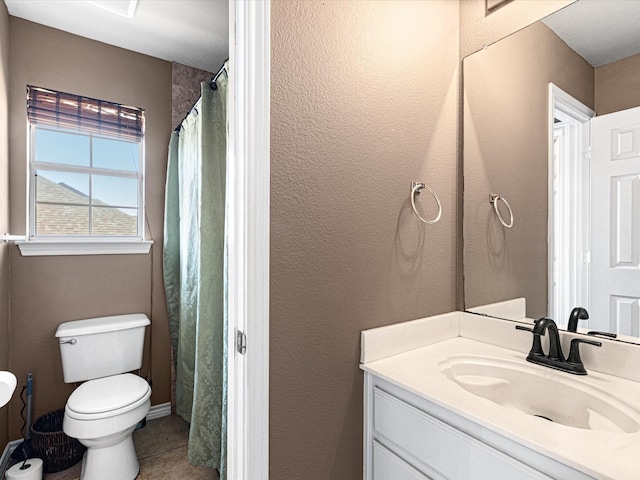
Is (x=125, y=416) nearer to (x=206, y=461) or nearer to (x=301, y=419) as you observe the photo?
(x=206, y=461)

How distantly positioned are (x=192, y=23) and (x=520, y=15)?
67.0 inches

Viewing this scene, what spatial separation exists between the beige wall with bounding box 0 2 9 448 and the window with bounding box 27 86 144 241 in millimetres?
176

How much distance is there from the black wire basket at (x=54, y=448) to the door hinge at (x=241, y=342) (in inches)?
65.9

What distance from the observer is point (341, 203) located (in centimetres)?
103

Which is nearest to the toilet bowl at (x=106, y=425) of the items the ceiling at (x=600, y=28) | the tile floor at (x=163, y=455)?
the tile floor at (x=163, y=455)

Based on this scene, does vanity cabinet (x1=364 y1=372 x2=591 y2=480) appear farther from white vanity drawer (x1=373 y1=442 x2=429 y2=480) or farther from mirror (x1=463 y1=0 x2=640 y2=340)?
mirror (x1=463 y1=0 x2=640 y2=340)

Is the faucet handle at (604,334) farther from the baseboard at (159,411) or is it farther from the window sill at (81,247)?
the baseboard at (159,411)

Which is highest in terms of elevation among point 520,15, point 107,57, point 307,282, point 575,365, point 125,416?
point 107,57

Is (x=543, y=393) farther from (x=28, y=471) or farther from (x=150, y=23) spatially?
(x=150, y=23)

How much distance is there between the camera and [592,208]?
1.04 m

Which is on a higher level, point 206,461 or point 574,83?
point 574,83

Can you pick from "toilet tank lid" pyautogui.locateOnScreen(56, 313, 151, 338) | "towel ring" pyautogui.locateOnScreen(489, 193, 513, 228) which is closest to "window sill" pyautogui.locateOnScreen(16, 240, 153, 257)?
"toilet tank lid" pyautogui.locateOnScreen(56, 313, 151, 338)

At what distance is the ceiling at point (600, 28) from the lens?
38.7 inches

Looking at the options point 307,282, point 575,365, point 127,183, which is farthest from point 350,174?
point 127,183
